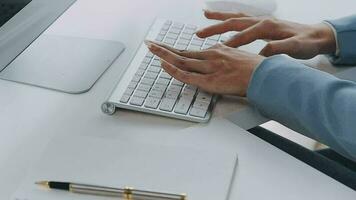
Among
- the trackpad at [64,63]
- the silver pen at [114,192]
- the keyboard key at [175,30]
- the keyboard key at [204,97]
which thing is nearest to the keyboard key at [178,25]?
the keyboard key at [175,30]

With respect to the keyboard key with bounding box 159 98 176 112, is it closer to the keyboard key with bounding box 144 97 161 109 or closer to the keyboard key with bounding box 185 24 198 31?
the keyboard key with bounding box 144 97 161 109

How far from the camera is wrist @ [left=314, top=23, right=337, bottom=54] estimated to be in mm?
894

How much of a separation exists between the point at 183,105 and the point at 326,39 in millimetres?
316

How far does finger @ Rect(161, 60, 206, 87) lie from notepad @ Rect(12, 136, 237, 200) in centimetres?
14

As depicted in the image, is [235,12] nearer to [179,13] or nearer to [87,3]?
[179,13]

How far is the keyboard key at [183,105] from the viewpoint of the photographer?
0.76 m

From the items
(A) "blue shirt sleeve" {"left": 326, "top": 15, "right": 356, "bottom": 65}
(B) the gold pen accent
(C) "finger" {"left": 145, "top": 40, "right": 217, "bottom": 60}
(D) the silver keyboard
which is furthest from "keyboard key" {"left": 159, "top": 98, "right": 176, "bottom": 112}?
(A) "blue shirt sleeve" {"left": 326, "top": 15, "right": 356, "bottom": 65}

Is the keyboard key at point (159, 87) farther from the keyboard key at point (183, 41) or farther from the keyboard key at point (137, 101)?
the keyboard key at point (183, 41)

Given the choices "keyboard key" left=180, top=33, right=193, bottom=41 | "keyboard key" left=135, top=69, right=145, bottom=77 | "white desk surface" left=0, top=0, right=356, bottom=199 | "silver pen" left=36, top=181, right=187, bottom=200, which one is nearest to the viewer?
"silver pen" left=36, top=181, right=187, bottom=200

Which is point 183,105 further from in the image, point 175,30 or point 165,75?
point 175,30

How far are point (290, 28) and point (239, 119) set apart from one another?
0.83ft

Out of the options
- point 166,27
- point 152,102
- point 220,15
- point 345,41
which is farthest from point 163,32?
point 345,41

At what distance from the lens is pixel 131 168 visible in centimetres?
67

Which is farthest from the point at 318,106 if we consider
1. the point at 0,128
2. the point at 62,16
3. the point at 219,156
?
the point at 62,16
